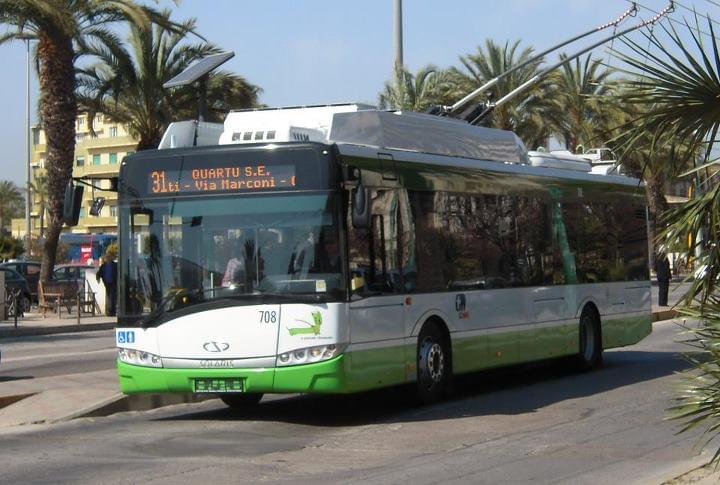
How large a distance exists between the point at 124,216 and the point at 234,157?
1.41 meters

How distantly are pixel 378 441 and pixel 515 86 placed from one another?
34.1 m

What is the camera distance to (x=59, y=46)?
35.8 meters

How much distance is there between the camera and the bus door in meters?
12.2

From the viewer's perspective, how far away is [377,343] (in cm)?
1246

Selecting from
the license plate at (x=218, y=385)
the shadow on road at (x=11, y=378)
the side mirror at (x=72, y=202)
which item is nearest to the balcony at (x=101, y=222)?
the shadow on road at (x=11, y=378)

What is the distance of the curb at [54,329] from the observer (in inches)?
1171

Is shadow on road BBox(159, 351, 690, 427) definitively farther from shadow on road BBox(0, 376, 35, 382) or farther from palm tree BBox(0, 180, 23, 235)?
palm tree BBox(0, 180, 23, 235)

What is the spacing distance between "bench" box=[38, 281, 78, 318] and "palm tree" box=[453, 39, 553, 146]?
16071 mm

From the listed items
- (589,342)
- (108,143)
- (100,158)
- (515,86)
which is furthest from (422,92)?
(100,158)

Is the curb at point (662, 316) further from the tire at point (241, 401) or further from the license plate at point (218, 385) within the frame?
the license plate at point (218, 385)

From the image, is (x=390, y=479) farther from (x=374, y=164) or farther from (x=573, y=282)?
(x=573, y=282)

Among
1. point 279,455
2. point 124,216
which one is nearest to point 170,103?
point 124,216

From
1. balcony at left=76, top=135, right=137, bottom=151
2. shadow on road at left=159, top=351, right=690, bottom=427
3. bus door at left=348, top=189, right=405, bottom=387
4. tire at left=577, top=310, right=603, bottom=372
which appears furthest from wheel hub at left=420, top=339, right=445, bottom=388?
balcony at left=76, top=135, right=137, bottom=151

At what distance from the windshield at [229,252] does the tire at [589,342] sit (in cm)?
657
